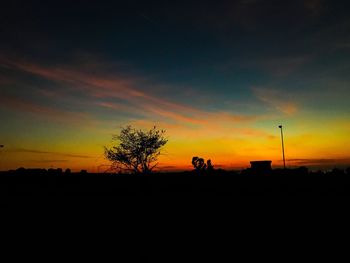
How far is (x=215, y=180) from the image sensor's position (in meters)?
21.3

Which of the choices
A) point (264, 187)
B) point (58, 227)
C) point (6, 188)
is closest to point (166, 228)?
point (58, 227)

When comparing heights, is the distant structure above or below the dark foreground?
above

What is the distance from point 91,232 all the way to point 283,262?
8033mm

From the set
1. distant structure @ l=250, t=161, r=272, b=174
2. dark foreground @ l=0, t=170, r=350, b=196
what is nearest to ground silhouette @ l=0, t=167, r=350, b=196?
dark foreground @ l=0, t=170, r=350, b=196

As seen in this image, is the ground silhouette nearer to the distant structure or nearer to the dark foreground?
the dark foreground

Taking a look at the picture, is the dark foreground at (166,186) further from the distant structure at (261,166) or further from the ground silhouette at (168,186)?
the distant structure at (261,166)

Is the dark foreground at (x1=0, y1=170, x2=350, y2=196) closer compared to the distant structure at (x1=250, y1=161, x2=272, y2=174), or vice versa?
the dark foreground at (x1=0, y1=170, x2=350, y2=196)

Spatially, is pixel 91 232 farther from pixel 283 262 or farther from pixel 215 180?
pixel 215 180

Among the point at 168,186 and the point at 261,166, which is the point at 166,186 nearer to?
the point at 168,186

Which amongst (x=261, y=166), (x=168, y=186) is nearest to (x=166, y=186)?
(x=168, y=186)

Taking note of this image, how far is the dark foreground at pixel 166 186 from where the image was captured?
17.6m

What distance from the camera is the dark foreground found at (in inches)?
695

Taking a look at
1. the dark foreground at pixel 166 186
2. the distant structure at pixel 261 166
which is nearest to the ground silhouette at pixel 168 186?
the dark foreground at pixel 166 186

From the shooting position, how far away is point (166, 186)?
1953 centimetres
